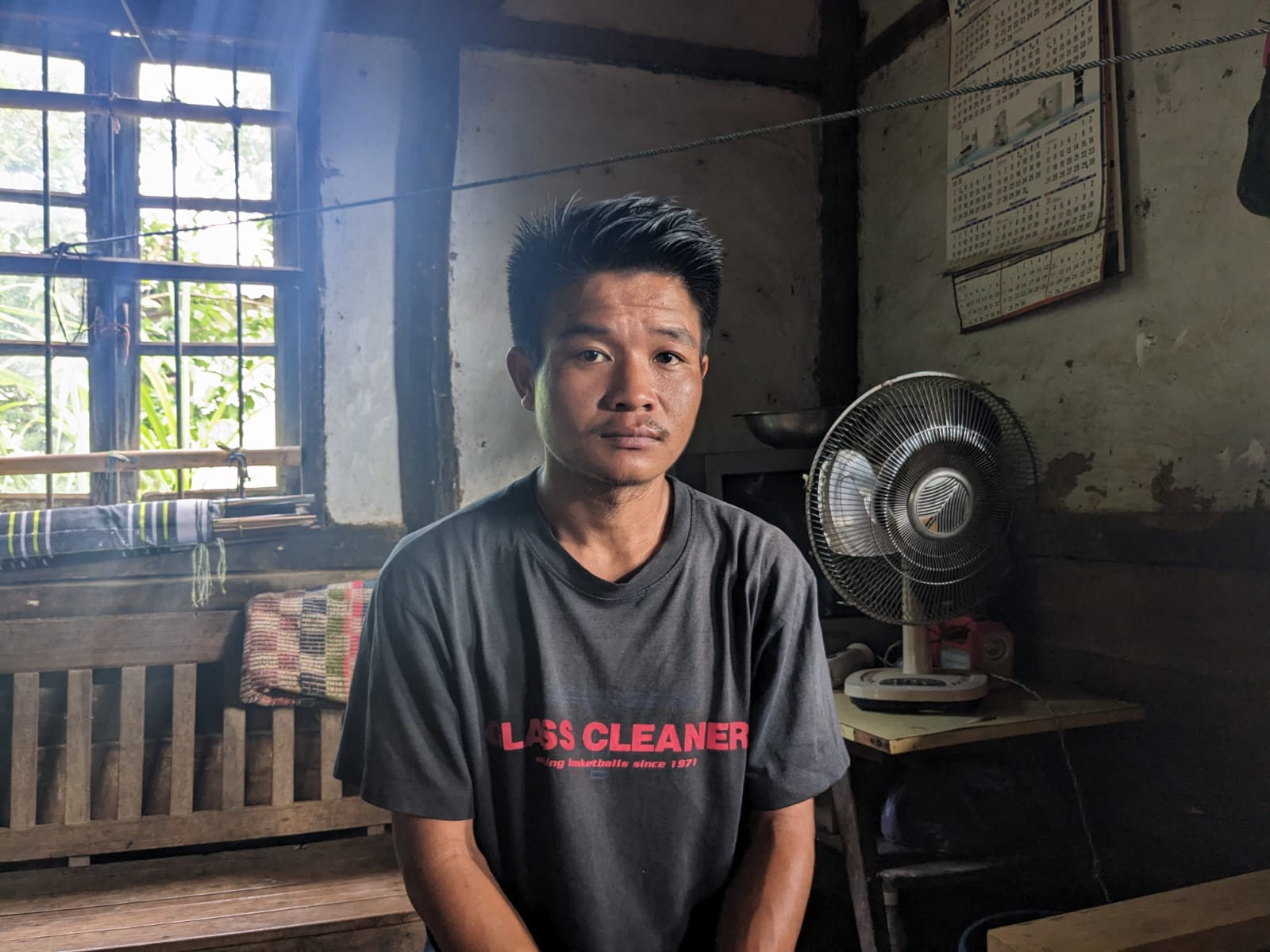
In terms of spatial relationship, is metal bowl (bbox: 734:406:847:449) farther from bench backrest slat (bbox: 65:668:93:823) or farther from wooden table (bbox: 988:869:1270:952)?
bench backrest slat (bbox: 65:668:93:823)

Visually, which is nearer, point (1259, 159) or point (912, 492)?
point (1259, 159)

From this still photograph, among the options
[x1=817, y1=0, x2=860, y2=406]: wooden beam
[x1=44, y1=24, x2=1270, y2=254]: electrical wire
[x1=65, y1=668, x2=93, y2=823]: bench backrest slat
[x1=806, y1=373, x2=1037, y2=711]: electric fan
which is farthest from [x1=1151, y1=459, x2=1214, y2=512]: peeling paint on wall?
[x1=65, y1=668, x2=93, y2=823]: bench backrest slat

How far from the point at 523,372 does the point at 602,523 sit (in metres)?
0.27

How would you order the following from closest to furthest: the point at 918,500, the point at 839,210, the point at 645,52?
the point at 918,500 < the point at 645,52 < the point at 839,210

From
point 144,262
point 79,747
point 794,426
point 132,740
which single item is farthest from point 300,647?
point 794,426

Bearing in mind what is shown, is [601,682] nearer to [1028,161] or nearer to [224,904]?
[224,904]

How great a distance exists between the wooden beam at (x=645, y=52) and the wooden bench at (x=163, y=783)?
2105 millimetres

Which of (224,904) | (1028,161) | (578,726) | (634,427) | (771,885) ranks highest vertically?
(1028,161)

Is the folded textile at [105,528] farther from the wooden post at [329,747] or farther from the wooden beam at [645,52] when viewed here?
the wooden beam at [645,52]

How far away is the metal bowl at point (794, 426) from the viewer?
2.72 metres

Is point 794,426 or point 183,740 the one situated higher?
point 794,426

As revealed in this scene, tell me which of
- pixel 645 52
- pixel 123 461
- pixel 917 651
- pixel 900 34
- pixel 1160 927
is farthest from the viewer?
pixel 645 52

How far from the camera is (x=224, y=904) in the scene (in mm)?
2312

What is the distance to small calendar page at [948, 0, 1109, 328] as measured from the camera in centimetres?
245
